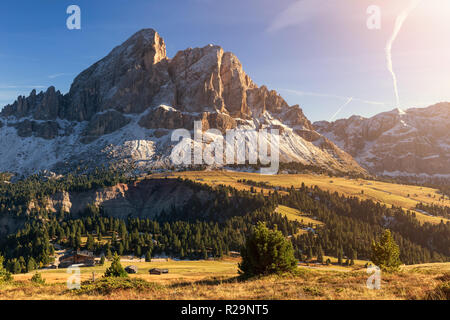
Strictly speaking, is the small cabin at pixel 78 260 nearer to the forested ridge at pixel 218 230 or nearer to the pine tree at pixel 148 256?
the forested ridge at pixel 218 230

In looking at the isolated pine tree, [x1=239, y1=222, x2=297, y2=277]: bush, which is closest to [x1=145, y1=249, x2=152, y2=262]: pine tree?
[x1=239, y1=222, x2=297, y2=277]: bush

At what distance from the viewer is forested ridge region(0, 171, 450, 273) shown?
394 ft

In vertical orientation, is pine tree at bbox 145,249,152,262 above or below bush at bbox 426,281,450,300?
below

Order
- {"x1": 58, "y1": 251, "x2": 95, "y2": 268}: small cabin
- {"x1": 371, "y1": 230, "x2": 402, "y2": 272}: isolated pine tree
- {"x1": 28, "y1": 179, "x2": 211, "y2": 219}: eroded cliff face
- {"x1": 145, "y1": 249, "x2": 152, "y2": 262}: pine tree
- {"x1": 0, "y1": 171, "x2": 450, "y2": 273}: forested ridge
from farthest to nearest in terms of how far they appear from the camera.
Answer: {"x1": 28, "y1": 179, "x2": 211, "y2": 219}: eroded cliff face < {"x1": 0, "y1": 171, "x2": 450, "y2": 273}: forested ridge < {"x1": 145, "y1": 249, "x2": 152, "y2": 262}: pine tree < {"x1": 58, "y1": 251, "x2": 95, "y2": 268}: small cabin < {"x1": 371, "y1": 230, "x2": 402, "y2": 272}: isolated pine tree

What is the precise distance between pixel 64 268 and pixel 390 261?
107 metres

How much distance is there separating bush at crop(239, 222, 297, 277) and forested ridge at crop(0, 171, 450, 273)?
61.1 metres

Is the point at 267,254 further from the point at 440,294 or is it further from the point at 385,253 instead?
the point at 385,253

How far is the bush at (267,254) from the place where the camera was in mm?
36094

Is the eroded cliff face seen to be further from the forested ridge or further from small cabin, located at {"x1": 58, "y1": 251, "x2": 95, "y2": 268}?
small cabin, located at {"x1": 58, "y1": 251, "x2": 95, "y2": 268}

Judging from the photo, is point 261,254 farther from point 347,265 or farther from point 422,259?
point 422,259

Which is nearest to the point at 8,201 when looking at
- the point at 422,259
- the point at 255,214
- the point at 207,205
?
the point at 207,205

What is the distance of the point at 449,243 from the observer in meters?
144
